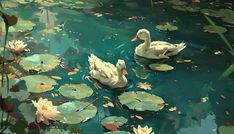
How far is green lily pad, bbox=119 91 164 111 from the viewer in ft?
7.20

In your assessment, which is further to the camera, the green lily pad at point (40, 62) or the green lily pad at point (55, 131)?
the green lily pad at point (40, 62)

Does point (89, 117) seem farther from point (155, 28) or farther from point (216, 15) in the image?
point (216, 15)

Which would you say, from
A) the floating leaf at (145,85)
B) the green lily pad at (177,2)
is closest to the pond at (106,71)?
the floating leaf at (145,85)

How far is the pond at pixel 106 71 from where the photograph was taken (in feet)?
6.53

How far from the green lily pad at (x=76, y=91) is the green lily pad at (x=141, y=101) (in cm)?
20

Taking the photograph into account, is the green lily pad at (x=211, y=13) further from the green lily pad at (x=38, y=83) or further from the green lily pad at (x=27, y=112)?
the green lily pad at (x=27, y=112)

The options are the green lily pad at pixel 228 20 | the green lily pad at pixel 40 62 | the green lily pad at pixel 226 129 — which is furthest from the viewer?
the green lily pad at pixel 228 20

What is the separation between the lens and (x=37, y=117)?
→ 188 cm

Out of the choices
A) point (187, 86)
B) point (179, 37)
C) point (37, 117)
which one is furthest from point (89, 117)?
point (179, 37)

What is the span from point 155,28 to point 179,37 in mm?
256

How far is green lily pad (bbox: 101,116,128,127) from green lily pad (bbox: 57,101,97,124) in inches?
2.9

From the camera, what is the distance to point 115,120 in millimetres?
2086

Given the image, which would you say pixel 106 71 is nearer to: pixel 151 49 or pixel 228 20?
pixel 151 49

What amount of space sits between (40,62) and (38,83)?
0.30 metres
